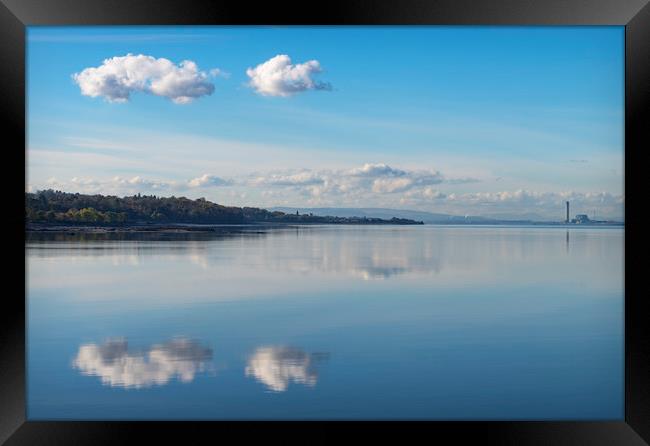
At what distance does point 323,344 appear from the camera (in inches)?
223

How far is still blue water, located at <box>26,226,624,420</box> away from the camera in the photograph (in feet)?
13.0

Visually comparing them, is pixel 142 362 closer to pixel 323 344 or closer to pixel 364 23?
pixel 323 344

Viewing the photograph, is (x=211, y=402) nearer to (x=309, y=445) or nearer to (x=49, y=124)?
(x=309, y=445)

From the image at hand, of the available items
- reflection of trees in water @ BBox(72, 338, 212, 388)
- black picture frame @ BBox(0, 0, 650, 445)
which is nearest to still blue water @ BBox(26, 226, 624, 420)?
reflection of trees in water @ BBox(72, 338, 212, 388)

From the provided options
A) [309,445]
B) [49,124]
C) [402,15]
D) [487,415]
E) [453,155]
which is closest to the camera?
[309,445]

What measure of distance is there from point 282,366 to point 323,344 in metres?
0.86

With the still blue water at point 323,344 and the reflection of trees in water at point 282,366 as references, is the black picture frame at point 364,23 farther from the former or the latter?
the reflection of trees in water at point 282,366

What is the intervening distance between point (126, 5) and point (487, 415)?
311cm

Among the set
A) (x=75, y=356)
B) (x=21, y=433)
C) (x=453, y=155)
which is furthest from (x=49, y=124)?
(x=21, y=433)

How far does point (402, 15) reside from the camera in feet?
10.7

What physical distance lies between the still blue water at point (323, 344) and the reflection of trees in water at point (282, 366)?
21 millimetres

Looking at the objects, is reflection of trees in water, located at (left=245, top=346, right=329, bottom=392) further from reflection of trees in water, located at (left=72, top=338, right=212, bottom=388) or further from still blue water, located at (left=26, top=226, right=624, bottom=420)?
reflection of trees in water, located at (left=72, top=338, right=212, bottom=388)

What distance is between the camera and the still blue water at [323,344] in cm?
397

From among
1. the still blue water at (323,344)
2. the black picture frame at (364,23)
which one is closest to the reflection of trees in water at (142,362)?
the still blue water at (323,344)
